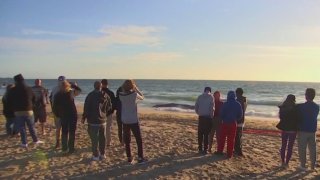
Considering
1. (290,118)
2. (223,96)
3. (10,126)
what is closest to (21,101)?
(10,126)

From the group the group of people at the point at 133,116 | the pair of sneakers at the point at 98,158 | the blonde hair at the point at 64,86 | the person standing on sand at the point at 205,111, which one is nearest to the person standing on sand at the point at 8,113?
the group of people at the point at 133,116

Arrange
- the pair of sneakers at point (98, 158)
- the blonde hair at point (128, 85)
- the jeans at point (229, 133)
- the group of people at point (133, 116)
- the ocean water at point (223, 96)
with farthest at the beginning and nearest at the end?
the ocean water at point (223, 96) < the jeans at point (229, 133) < the pair of sneakers at point (98, 158) < the group of people at point (133, 116) < the blonde hair at point (128, 85)

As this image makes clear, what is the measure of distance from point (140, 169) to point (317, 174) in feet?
11.8

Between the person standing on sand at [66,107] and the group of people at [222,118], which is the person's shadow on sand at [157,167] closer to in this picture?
the group of people at [222,118]

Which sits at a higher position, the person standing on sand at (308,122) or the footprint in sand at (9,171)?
the person standing on sand at (308,122)

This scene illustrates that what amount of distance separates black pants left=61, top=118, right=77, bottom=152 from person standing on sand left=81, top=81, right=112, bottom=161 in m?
0.51

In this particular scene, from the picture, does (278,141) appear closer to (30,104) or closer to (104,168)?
(104,168)

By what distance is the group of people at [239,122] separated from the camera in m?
8.33

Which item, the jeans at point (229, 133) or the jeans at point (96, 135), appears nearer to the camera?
the jeans at point (96, 135)

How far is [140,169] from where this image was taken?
312 inches

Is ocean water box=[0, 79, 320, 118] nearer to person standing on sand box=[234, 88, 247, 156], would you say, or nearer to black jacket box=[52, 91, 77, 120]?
person standing on sand box=[234, 88, 247, 156]

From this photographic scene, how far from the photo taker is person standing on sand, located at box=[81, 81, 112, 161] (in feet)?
27.2

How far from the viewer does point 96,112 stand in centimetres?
830

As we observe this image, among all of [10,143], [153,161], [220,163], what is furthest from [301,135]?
[10,143]
